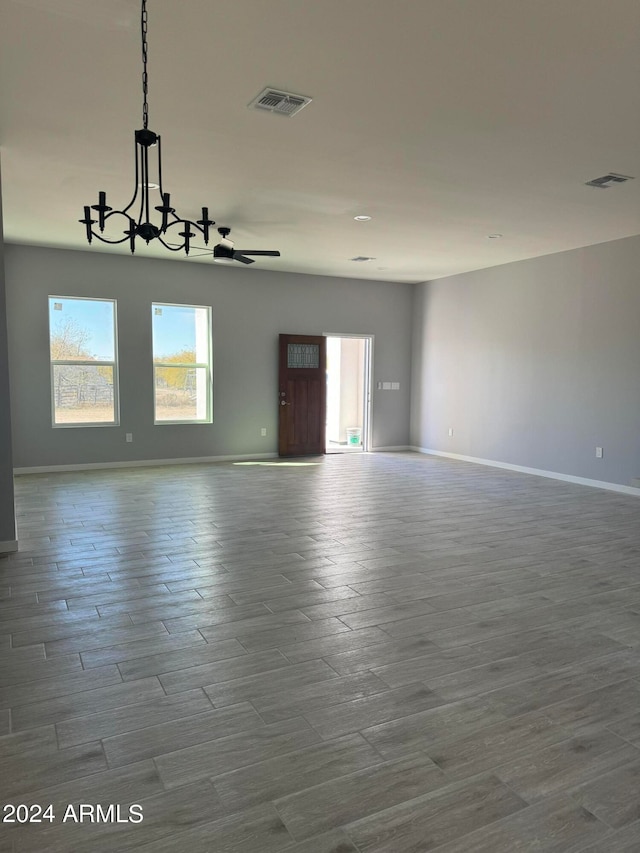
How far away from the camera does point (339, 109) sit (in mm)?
3391

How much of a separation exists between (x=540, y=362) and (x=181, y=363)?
4.94 metres

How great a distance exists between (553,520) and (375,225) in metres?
Answer: 3.41

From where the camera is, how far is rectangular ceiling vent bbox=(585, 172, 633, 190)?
4469 mm

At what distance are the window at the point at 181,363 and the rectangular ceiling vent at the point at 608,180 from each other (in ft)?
17.7

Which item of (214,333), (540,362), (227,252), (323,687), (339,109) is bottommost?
(323,687)

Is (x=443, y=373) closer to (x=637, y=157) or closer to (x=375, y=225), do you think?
(x=375, y=225)

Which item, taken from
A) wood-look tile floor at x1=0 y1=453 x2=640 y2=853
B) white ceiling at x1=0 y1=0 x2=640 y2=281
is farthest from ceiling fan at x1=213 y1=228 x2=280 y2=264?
wood-look tile floor at x1=0 y1=453 x2=640 y2=853

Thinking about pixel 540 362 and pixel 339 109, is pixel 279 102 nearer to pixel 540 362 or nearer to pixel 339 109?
pixel 339 109

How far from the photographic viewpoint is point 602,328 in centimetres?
687

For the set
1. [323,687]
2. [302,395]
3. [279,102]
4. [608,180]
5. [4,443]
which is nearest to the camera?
[323,687]

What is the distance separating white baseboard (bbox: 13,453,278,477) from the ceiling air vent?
18.7ft

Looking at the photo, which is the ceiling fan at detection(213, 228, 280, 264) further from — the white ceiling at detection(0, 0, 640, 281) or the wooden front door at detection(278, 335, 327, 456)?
the wooden front door at detection(278, 335, 327, 456)

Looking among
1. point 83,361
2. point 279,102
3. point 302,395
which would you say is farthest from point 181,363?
point 279,102

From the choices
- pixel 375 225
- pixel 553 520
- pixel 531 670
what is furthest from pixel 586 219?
pixel 531 670
